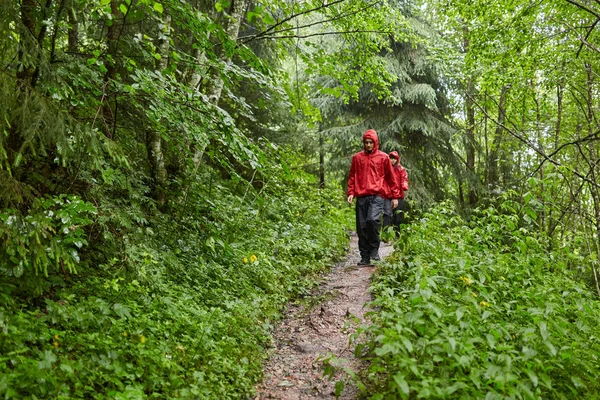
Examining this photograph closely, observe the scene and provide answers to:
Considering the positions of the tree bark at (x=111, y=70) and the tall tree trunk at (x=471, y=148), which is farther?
the tall tree trunk at (x=471, y=148)

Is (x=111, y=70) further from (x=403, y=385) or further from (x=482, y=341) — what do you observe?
(x=482, y=341)

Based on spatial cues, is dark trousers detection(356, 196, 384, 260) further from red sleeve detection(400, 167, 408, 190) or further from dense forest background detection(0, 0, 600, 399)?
red sleeve detection(400, 167, 408, 190)

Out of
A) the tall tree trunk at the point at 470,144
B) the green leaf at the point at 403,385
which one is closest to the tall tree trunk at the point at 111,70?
the green leaf at the point at 403,385

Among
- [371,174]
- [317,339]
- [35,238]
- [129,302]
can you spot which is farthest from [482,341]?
[371,174]

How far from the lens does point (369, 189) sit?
308 inches

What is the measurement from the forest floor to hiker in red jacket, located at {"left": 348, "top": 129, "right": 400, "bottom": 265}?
0.54 metres

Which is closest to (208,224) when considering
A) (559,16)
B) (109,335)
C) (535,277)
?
(109,335)

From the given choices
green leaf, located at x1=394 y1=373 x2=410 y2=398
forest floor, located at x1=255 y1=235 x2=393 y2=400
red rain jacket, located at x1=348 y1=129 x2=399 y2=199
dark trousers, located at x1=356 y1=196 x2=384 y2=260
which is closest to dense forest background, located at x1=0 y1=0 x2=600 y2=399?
green leaf, located at x1=394 y1=373 x2=410 y2=398

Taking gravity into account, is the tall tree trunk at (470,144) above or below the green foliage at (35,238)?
above

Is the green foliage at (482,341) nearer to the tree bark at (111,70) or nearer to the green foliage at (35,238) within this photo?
the green foliage at (35,238)

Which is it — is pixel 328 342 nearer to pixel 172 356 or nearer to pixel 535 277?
pixel 172 356

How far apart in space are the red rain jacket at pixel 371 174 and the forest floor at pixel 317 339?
1.47m

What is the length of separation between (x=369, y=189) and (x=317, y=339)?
3458 millimetres

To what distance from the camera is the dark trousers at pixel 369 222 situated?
781cm
